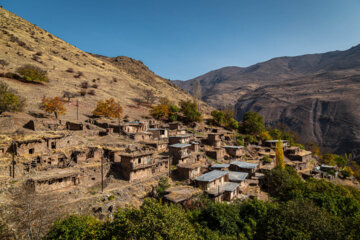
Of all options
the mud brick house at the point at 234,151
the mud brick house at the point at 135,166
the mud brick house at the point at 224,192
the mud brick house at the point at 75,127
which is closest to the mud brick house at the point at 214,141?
the mud brick house at the point at 234,151

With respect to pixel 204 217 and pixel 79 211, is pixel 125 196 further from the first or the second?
pixel 204 217

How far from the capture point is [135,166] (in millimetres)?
23719

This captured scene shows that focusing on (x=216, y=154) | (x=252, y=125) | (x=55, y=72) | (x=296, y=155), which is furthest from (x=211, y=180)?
(x=55, y=72)

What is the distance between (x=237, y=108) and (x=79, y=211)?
16931cm

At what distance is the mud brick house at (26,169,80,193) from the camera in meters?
17.0

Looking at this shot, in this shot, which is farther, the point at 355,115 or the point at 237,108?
the point at 237,108

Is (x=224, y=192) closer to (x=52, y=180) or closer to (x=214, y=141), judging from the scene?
(x=214, y=141)

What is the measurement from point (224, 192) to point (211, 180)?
276cm

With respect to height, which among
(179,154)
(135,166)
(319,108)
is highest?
(319,108)

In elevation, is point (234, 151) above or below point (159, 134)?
below

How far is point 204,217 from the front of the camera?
18641mm

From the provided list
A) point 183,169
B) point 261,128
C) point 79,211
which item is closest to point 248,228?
point 183,169

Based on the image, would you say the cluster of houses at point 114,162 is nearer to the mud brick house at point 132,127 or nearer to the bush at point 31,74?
the mud brick house at point 132,127

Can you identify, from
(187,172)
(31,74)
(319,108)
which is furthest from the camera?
(319,108)
